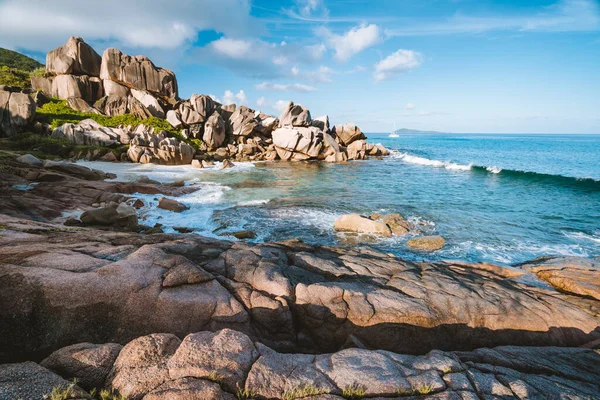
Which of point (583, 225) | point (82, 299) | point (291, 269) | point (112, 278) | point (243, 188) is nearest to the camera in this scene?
point (82, 299)

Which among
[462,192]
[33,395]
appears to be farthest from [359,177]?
[33,395]

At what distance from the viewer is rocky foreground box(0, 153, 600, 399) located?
459cm

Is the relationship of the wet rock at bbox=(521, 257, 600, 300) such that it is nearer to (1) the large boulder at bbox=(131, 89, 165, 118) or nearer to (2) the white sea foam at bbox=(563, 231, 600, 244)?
(2) the white sea foam at bbox=(563, 231, 600, 244)

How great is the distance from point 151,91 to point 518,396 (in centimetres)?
6566

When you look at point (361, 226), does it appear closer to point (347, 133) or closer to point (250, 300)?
point (250, 300)

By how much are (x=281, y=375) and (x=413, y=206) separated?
22.5 m

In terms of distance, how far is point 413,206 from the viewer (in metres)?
24.5

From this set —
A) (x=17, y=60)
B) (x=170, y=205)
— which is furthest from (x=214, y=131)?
(x=17, y=60)

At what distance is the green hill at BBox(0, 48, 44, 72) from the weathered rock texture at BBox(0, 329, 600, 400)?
362ft

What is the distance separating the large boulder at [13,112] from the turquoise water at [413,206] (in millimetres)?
15765

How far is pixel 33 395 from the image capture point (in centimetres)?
367

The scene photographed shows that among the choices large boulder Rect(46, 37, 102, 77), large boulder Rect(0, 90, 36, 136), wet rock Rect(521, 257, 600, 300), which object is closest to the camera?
wet rock Rect(521, 257, 600, 300)

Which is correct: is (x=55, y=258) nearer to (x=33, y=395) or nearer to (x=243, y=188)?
(x=33, y=395)

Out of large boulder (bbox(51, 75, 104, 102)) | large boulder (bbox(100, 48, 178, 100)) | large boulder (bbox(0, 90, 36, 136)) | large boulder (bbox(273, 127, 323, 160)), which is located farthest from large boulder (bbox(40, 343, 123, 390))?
large boulder (bbox(51, 75, 104, 102))
